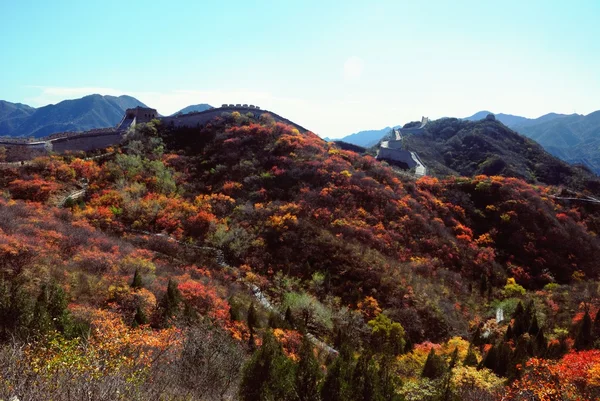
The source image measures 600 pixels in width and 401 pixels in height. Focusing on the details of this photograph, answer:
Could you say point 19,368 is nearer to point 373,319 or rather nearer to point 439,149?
point 373,319

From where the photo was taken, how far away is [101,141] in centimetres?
4653

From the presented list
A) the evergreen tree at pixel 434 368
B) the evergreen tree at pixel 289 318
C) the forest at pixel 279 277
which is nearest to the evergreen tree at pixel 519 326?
the forest at pixel 279 277

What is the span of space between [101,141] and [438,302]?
143 feet

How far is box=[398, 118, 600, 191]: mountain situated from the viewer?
247 feet

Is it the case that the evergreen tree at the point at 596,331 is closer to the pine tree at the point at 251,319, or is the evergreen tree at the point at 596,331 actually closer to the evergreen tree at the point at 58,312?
the pine tree at the point at 251,319

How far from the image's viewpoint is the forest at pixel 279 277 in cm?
1134

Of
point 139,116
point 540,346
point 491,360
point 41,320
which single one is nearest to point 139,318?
point 41,320

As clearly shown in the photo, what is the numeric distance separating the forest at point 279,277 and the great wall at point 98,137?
5.87 ft

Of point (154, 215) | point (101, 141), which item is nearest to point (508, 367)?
point (154, 215)

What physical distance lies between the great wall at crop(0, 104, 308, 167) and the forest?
70.4 inches

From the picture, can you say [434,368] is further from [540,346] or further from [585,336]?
[585,336]

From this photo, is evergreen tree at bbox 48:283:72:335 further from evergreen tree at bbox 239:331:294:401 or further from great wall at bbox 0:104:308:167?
great wall at bbox 0:104:308:167

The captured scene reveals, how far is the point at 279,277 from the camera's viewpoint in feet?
86.8

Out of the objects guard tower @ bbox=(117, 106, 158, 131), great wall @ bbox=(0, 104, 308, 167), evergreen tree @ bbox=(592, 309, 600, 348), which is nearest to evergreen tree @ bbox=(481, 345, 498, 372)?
evergreen tree @ bbox=(592, 309, 600, 348)
